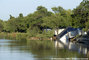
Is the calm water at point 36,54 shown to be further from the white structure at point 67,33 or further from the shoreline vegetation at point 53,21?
the white structure at point 67,33

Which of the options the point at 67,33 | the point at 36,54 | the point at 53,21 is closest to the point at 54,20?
the point at 53,21

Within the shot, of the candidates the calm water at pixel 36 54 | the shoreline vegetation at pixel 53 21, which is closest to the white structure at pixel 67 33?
the shoreline vegetation at pixel 53 21

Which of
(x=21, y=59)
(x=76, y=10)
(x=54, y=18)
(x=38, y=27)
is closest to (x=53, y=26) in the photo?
(x=54, y=18)

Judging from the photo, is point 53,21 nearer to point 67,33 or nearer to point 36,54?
point 67,33

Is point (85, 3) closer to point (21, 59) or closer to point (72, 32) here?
point (72, 32)

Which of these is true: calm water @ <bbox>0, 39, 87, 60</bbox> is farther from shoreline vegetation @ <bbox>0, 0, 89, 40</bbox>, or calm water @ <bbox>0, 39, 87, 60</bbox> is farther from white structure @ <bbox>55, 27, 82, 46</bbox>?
white structure @ <bbox>55, 27, 82, 46</bbox>

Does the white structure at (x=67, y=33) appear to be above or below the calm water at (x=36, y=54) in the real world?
above

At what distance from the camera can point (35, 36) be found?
250 ft

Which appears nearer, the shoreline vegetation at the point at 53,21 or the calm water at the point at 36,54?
the calm water at the point at 36,54

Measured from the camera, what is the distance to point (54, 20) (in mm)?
79312

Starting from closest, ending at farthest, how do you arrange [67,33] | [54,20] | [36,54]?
1. [36,54]
2. [67,33]
3. [54,20]

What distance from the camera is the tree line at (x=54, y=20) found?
55.3 metres

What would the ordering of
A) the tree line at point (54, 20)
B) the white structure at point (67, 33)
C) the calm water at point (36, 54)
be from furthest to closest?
the white structure at point (67, 33) < the tree line at point (54, 20) < the calm water at point (36, 54)

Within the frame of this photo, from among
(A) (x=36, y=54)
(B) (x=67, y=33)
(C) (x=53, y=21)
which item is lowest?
(A) (x=36, y=54)
